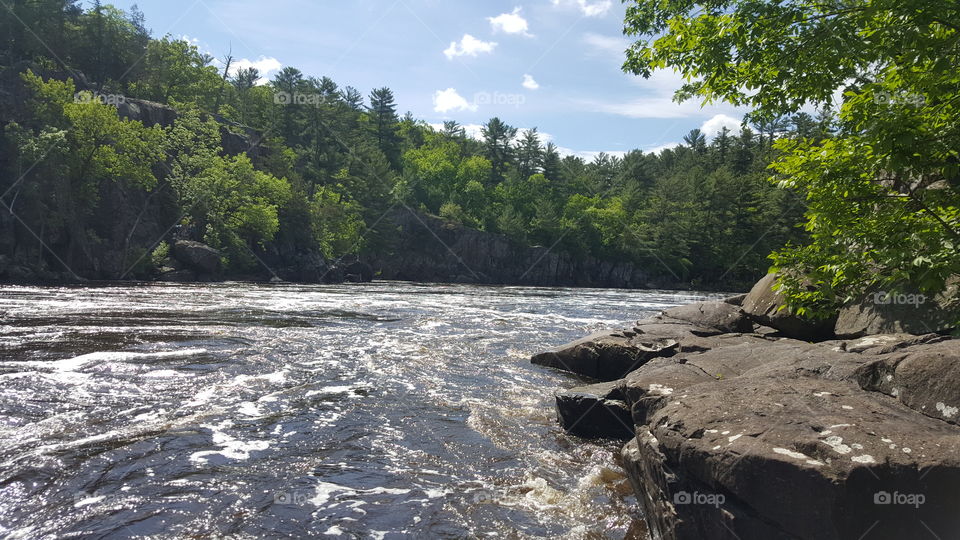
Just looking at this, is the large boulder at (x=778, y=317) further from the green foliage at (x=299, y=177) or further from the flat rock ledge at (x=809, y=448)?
the green foliage at (x=299, y=177)

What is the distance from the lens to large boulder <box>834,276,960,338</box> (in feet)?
29.6

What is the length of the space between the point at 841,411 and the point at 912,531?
1.42m

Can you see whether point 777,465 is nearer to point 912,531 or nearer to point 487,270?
point 912,531

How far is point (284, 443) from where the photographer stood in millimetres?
8391

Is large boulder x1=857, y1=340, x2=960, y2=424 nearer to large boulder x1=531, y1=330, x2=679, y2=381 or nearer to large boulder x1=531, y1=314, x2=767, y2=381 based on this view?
large boulder x1=531, y1=314, x2=767, y2=381

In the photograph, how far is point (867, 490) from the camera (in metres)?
4.53

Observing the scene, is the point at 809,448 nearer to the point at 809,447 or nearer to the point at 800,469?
the point at 809,447

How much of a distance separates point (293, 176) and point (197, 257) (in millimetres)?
24763

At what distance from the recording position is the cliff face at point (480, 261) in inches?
3302

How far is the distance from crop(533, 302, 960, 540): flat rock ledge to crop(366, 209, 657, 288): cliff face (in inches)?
2918

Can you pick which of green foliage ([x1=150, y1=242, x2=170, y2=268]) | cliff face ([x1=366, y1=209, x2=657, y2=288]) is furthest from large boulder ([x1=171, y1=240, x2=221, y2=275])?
cliff face ([x1=366, y1=209, x2=657, y2=288])

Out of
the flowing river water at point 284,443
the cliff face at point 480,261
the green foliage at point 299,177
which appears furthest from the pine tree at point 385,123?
the flowing river water at point 284,443

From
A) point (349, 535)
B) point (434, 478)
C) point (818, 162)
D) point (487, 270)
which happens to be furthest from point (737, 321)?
point (487, 270)

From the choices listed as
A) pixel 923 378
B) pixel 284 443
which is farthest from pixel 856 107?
pixel 284 443
